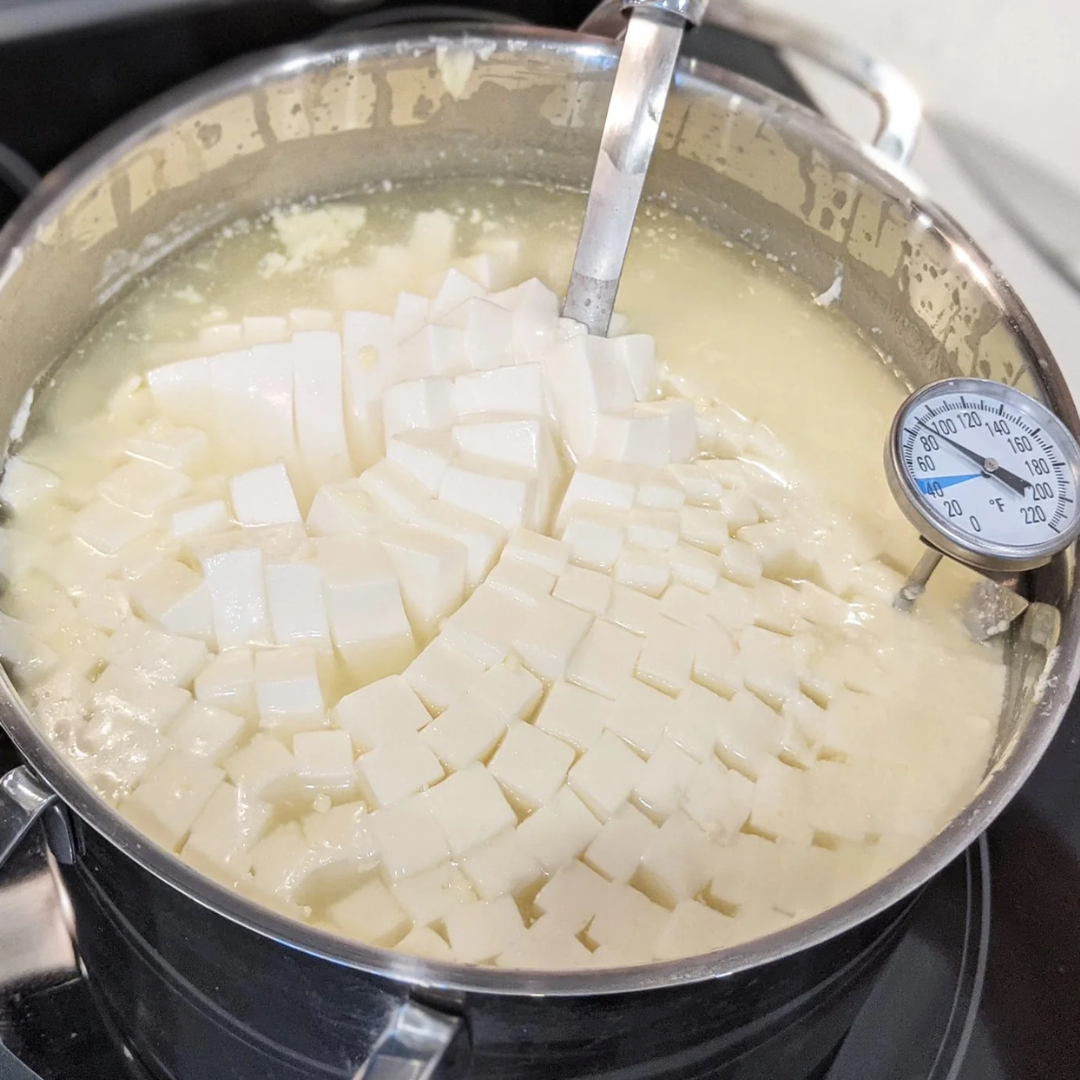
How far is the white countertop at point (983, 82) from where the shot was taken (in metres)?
1.92

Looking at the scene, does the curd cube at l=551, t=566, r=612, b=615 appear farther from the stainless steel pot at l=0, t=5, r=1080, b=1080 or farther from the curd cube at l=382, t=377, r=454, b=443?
the stainless steel pot at l=0, t=5, r=1080, b=1080

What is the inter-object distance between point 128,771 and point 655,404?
0.88 meters

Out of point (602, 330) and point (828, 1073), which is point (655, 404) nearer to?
point (602, 330)

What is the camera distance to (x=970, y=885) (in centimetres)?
126

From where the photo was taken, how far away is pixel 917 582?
1408 millimetres

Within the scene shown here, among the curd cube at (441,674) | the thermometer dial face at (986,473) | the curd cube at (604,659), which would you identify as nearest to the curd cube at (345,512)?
the curd cube at (441,674)

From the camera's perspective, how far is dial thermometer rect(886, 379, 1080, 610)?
123cm

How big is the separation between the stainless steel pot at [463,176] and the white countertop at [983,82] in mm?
329

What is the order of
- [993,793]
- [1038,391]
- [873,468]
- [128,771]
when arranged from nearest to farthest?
[993,793], [128,771], [1038,391], [873,468]

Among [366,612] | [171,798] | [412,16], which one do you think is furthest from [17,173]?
[171,798]

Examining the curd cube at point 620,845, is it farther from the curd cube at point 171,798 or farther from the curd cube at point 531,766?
the curd cube at point 171,798

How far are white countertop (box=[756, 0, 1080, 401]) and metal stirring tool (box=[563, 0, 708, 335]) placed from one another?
0.68 m

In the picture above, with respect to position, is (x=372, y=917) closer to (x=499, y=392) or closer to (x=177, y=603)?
(x=177, y=603)

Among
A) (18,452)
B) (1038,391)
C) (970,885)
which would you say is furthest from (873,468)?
(18,452)
